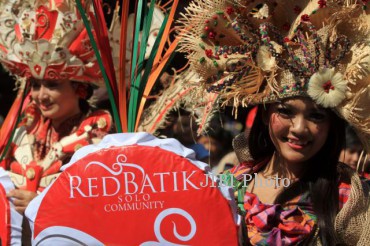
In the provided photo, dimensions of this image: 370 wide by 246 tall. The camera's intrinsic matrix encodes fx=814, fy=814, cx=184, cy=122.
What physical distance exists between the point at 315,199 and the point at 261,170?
319 mm

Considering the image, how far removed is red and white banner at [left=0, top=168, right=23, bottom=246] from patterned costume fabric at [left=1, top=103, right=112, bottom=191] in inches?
41.3

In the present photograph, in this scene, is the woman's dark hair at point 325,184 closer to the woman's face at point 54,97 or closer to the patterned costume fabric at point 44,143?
the patterned costume fabric at point 44,143

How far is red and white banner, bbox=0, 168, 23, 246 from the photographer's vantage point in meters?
2.95

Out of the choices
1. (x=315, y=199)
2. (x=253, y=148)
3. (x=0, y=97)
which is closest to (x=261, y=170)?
(x=253, y=148)

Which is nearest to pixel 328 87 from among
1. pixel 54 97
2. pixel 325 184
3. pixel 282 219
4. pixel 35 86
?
pixel 325 184

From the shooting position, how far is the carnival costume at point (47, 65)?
4.19 meters

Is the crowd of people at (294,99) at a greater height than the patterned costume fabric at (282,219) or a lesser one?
greater

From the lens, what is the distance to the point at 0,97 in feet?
24.2

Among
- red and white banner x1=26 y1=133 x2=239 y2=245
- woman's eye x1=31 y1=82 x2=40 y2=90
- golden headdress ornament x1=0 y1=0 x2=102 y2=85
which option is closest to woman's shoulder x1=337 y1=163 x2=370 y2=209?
red and white banner x1=26 y1=133 x2=239 y2=245

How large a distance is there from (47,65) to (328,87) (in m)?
1.93

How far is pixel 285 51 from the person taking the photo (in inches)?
110

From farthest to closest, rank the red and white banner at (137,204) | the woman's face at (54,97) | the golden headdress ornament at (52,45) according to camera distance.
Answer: the woman's face at (54,97) → the golden headdress ornament at (52,45) → the red and white banner at (137,204)

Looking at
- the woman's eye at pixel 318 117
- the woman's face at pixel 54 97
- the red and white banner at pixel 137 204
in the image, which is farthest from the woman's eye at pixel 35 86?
the woman's eye at pixel 318 117

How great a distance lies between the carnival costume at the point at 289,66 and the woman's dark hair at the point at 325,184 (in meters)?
0.03
